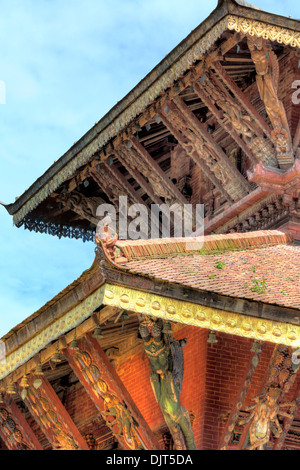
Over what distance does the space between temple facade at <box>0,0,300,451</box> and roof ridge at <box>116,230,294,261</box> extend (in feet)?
0.08

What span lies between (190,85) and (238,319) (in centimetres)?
568

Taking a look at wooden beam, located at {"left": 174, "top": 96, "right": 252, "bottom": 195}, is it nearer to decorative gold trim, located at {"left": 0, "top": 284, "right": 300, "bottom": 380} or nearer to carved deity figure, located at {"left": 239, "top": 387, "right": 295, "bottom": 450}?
carved deity figure, located at {"left": 239, "top": 387, "right": 295, "bottom": 450}

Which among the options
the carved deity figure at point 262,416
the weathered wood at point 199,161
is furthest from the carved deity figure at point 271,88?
the carved deity figure at point 262,416

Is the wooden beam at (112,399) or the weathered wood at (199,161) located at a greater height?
the weathered wood at (199,161)

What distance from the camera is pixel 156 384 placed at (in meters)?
10.8

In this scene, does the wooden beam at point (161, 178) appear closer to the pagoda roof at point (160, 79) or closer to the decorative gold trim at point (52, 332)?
the pagoda roof at point (160, 79)

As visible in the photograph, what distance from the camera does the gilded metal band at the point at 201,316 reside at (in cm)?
1002

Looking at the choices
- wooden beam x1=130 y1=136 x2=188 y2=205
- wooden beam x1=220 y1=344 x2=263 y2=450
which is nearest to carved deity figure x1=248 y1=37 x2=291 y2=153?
wooden beam x1=130 y1=136 x2=188 y2=205

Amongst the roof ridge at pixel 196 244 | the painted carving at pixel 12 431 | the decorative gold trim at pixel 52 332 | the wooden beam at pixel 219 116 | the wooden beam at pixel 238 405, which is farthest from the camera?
the wooden beam at pixel 219 116

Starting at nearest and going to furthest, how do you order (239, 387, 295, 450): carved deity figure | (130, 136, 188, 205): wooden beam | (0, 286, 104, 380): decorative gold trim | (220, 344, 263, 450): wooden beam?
(0, 286, 104, 380): decorative gold trim
(239, 387, 295, 450): carved deity figure
(220, 344, 263, 450): wooden beam
(130, 136, 188, 205): wooden beam

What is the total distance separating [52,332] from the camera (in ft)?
36.5

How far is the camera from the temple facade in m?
10.5

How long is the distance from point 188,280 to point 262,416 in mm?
1724

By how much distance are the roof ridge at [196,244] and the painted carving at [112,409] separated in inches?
46.9
